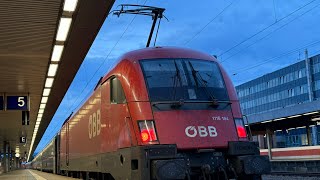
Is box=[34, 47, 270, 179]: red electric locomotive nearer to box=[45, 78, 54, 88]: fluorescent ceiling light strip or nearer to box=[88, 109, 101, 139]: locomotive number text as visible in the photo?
box=[88, 109, 101, 139]: locomotive number text

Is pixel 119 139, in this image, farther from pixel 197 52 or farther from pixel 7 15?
pixel 7 15

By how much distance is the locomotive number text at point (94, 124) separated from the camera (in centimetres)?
1108

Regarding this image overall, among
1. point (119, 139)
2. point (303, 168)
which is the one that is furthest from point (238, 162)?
point (303, 168)

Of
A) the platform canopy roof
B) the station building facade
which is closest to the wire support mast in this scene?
the platform canopy roof

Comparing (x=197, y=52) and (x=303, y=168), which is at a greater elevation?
(x=197, y=52)

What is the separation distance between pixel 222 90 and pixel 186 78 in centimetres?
79

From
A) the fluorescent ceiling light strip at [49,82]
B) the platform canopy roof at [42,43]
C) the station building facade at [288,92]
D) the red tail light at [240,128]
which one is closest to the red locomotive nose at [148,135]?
the red tail light at [240,128]

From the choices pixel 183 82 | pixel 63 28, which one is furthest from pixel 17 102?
pixel 183 82

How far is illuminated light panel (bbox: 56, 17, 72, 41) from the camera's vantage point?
9.89 metres

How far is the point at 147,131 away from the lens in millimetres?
7746

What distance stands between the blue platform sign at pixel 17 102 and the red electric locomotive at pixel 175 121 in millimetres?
11397

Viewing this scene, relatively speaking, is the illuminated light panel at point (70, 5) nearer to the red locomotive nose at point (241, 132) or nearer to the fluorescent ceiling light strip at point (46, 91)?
the red locomotive nose at point (241, 132)

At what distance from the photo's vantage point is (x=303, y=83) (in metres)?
84.6

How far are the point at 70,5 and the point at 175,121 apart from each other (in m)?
3.29
